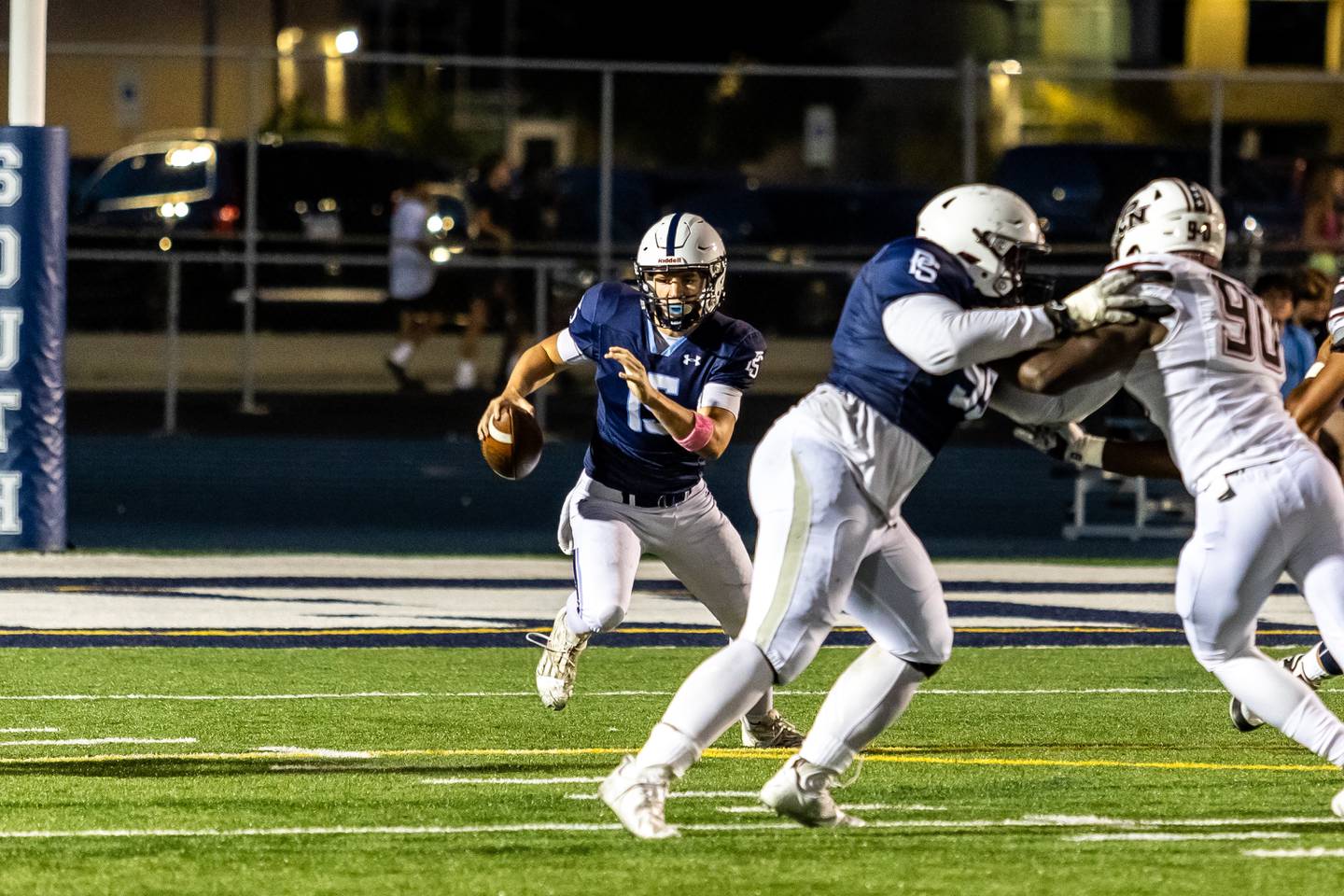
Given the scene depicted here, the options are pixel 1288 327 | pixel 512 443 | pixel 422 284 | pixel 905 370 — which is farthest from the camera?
pixel 422 284

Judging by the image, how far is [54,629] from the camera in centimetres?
952

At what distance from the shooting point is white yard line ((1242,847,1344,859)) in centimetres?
533

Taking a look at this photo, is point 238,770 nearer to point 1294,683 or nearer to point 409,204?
point 1294,683

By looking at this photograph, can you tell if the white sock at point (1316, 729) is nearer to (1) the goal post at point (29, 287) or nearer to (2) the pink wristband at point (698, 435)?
(2) the pink wristband at point (698, 435)

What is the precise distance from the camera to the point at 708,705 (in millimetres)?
5371

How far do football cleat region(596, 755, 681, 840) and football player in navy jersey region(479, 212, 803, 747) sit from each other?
4.35 ft

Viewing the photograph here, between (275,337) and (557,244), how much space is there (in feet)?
11.9

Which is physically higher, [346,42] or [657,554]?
[346,42]

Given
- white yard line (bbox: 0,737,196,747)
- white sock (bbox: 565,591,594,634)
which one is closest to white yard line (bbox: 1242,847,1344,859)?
white sock (bbox: 565,591,594,634)

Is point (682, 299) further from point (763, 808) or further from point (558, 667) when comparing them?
point (763, 808)

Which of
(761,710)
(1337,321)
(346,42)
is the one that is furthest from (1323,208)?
(346,42)

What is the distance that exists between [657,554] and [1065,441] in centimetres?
159

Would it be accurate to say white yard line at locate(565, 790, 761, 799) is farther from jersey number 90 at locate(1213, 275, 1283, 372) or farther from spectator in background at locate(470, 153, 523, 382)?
spectator in background at locate(470, 153, 523, 382)

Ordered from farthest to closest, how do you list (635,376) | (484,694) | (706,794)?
(484,694) → (635,376) → (706,794)
